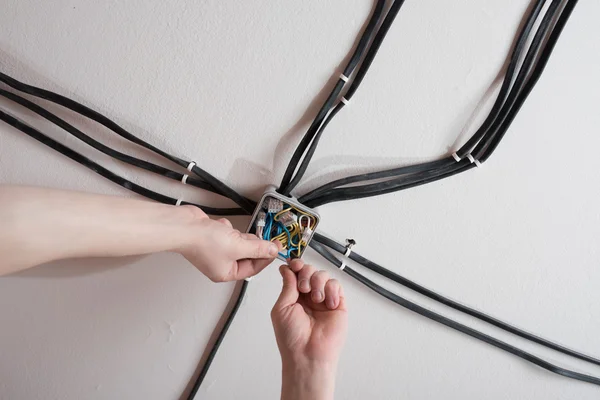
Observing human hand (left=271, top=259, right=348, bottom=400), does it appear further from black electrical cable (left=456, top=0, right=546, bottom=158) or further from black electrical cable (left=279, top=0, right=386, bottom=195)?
black electrical cable (left=456, top=0, right=546, bottom=158)

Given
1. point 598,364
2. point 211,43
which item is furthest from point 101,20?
point 598,364

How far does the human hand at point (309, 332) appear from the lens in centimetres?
52

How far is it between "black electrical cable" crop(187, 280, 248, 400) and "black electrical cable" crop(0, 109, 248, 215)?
13 cm

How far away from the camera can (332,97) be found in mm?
563

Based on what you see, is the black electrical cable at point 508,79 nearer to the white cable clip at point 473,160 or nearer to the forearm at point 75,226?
the white cable clip at point 473,160

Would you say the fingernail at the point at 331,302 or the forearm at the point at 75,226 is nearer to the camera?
the forearm at the point at 75,226

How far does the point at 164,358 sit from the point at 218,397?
134 millimetres

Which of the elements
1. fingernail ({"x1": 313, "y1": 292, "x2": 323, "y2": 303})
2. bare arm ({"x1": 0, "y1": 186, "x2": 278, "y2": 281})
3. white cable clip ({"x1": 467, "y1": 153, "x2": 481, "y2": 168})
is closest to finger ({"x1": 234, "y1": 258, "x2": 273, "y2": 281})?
bare arm ({"x1": 0, "y1": 186, "x2": 278, "y2": 281})

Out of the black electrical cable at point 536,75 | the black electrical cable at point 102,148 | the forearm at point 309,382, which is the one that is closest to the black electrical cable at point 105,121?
the black electrical cable at point 102,148

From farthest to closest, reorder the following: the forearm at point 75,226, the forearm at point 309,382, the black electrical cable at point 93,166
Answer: the black electrical cable at point 93,166 < the forearm at point 309,382 < the forearm at point 75,226

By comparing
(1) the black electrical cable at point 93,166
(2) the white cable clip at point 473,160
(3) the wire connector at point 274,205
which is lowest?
(1) the black electrical cable at point 93,166

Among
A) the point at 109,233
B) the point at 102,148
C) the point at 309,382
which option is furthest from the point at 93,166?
the point at 309,382

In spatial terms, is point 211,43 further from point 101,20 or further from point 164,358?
point 164,358

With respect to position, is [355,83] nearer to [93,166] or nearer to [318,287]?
[318,287]
